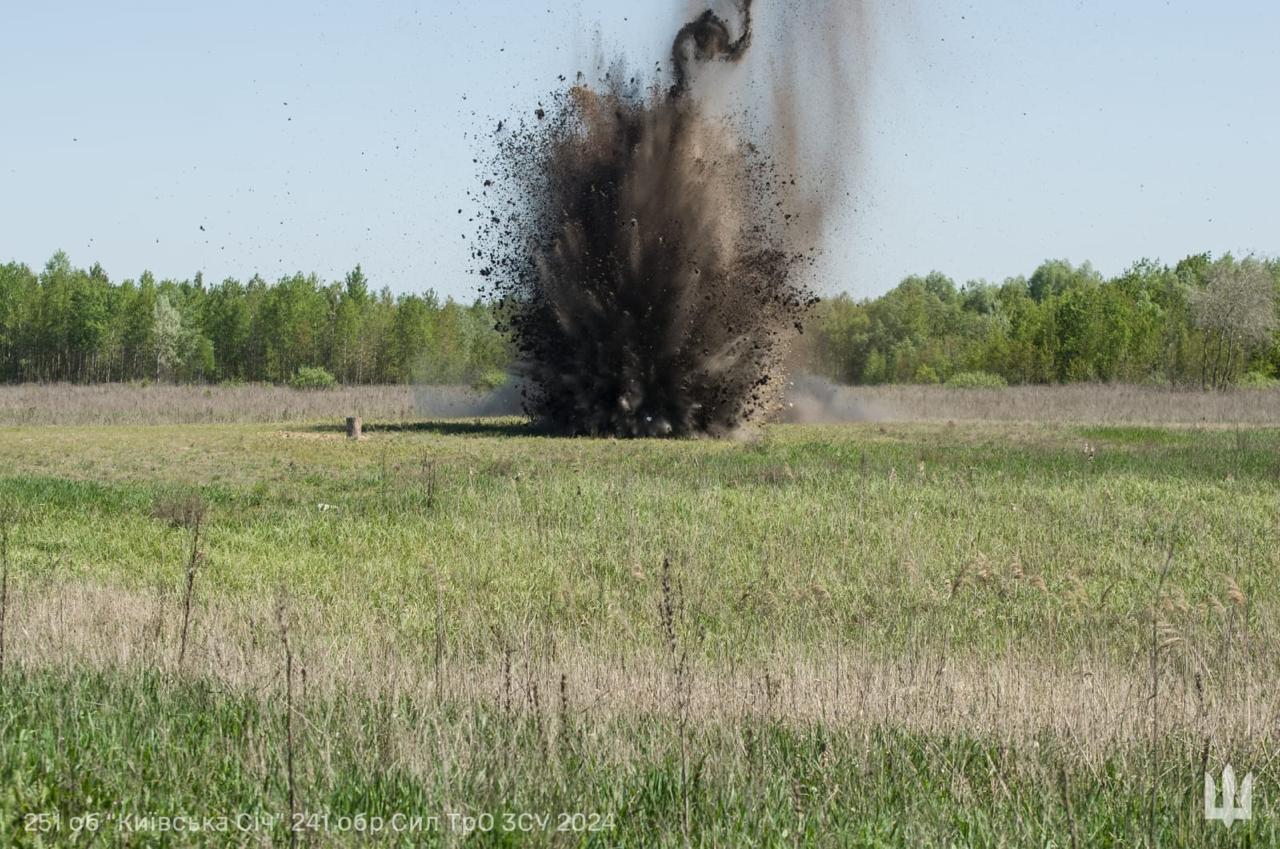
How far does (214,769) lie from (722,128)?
3001 cm

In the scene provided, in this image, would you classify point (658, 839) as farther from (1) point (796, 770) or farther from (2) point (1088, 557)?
(2) point (1088, 557)

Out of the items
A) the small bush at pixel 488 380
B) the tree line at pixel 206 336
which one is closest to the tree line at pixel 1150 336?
the small bush at pixel 488 380

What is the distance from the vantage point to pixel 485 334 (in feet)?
340

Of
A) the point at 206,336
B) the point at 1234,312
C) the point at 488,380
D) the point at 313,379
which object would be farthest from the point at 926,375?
the point at 206,336

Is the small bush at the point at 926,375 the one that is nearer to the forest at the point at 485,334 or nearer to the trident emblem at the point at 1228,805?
the forest at the point at 485,334

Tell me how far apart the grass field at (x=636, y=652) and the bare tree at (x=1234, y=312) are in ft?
177

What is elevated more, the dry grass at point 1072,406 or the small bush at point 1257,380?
the small bush at point 1257,380

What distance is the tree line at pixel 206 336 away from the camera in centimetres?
10025

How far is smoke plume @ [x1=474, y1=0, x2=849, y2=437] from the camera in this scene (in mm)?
33969

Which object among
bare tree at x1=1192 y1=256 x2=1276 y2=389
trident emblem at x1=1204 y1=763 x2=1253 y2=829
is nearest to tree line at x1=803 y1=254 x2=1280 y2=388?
bare tree at x1=1192 y1=256 x2=1276 y2=389

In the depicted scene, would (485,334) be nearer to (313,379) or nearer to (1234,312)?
(313,379)

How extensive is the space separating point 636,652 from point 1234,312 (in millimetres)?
72035

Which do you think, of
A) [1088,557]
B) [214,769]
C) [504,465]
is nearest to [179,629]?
[214,769]

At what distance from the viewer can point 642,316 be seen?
35031mm
